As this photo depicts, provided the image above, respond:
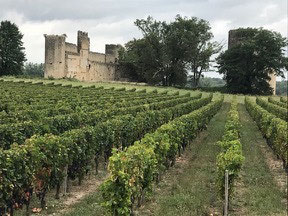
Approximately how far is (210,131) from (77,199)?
13585 millimetres

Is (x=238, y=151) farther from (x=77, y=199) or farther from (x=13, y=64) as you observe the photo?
(x=13, y=64)

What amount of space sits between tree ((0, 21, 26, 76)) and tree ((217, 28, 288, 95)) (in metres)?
34.9

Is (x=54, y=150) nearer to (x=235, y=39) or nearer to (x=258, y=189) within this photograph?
(x=258, y=189)

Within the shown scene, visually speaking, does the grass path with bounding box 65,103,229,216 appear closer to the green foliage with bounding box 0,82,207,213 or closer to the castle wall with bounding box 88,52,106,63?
the green foliage with bounding box 0,82,207,213

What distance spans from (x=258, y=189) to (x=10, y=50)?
64.6 m

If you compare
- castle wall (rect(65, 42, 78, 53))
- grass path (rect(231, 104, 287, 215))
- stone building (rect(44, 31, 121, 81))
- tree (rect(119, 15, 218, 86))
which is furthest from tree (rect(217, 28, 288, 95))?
grass path (rect(231, 104, 287, 215))

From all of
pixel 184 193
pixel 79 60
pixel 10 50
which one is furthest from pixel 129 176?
pixel 10 50

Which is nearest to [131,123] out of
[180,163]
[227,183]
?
[180,163]

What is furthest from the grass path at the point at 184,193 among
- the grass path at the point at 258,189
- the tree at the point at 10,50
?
the tree at the point at 10,50

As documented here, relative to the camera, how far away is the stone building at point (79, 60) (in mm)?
62188

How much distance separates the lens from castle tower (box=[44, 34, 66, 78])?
62.1 m

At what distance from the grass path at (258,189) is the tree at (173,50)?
156ft

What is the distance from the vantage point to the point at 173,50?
2534 inches

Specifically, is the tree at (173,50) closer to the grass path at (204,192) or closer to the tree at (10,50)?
the tree at (10,50)
